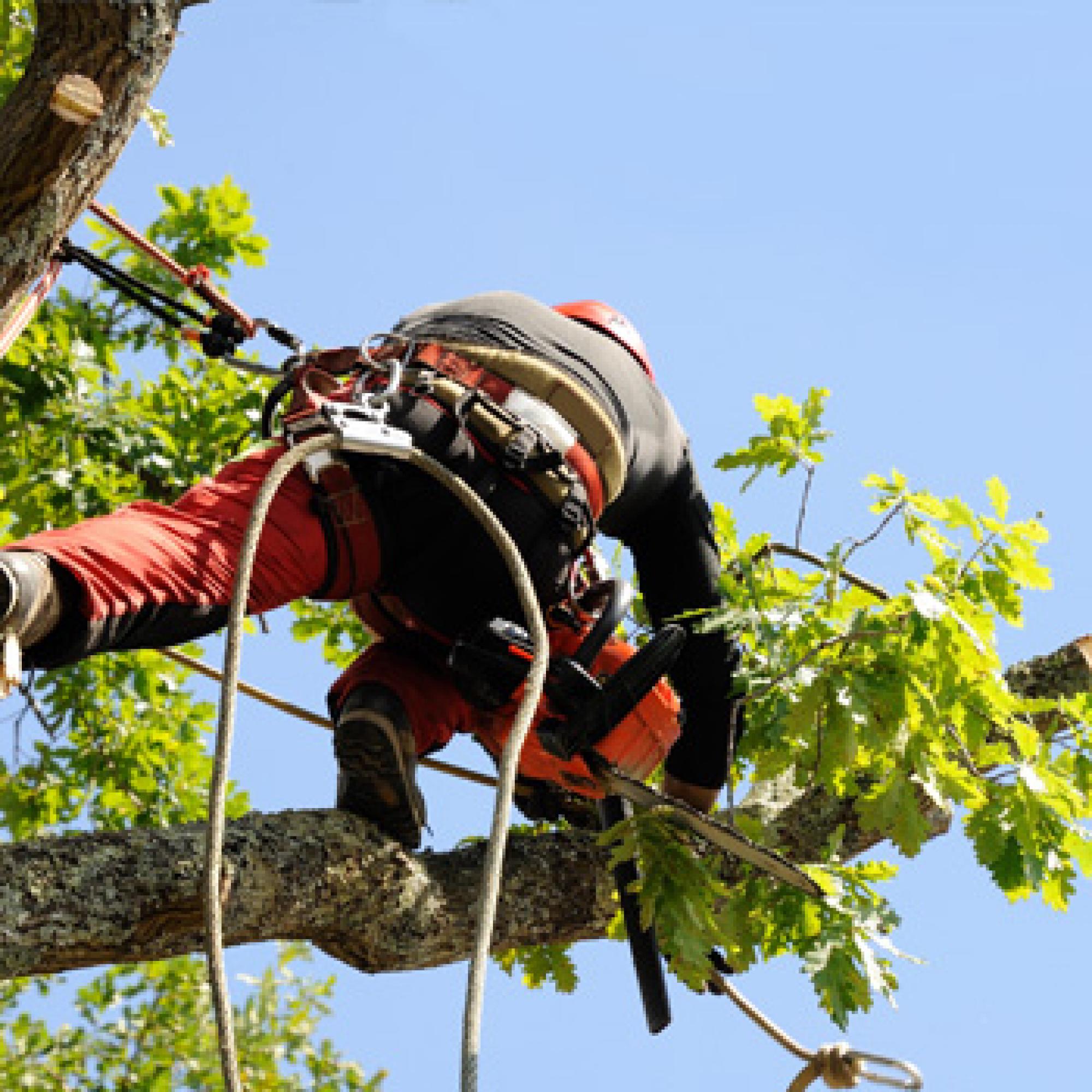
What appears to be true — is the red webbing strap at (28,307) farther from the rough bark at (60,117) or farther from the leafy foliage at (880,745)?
the leafy foliage at (880,745)

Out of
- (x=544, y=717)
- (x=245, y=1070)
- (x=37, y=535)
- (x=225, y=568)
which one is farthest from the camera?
(x=245, y=1070)

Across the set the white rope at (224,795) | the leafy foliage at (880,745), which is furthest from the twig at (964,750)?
the white rope at (224,795)

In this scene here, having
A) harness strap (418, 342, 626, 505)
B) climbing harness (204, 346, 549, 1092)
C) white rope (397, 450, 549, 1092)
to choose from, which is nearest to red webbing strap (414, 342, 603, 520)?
harness strap (418, 342, 626, 505)

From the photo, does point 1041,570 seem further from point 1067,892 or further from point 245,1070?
point 245,1070

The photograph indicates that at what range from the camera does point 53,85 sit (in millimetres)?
2943

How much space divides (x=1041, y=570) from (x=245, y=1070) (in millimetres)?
5585

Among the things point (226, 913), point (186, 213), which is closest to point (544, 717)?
point (226, 913)

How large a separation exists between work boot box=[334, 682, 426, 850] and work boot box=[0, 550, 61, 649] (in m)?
0.92

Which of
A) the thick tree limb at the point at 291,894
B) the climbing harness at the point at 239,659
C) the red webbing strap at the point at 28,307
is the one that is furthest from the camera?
the red webbing strap at the point at 28,307

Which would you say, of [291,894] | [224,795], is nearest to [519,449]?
[291,894]

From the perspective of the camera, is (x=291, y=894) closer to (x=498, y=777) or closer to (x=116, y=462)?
(x=498, y=777)

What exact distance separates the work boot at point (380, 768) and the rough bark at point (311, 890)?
→ 2.2 inches

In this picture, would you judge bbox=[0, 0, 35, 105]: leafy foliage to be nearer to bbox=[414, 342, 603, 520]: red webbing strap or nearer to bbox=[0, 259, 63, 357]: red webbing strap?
bbox=[0, 259, 63, 357]: red webbing strap

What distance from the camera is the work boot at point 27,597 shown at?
2.63m
